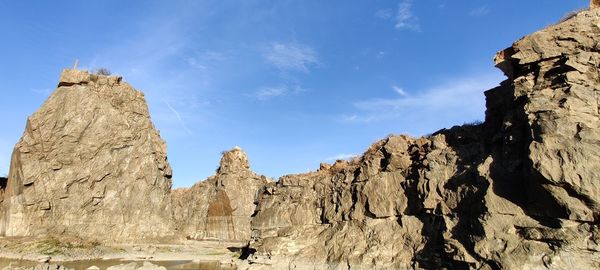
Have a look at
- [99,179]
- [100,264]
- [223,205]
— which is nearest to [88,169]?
[99,179]

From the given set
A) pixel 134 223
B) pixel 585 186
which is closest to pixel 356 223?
pixel 585 186

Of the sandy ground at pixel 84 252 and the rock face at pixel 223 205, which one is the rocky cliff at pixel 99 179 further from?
the sandy ground at pixel 84 252

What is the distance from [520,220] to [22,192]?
2419 inches

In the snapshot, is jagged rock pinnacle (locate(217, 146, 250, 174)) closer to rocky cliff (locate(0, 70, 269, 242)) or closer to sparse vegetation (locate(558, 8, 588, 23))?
rocky cliff (locate(0, 70, 269, 242))

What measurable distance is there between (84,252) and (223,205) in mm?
31662

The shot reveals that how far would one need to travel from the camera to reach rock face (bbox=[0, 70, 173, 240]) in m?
56.5

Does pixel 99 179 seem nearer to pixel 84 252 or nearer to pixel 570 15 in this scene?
pixel 84 252

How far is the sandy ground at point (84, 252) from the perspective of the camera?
4350 cm

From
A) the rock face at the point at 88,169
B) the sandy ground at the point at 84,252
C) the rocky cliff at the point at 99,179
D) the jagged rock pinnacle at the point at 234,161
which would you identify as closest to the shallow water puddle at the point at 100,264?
the sandy ground at the point at 84,252

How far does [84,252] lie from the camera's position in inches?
1850

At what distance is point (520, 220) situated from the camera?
2102cm

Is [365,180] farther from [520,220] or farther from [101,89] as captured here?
[101,89]

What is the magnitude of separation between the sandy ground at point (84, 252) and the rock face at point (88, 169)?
669 centimetres

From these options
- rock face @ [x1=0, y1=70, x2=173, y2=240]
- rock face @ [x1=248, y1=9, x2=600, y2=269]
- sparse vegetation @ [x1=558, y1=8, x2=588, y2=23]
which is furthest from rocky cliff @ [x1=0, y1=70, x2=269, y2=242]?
sparse vegetation @ [x1=558, y1=8, x2=588, y2=23]
